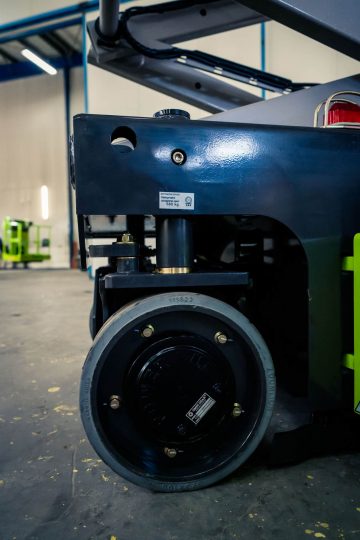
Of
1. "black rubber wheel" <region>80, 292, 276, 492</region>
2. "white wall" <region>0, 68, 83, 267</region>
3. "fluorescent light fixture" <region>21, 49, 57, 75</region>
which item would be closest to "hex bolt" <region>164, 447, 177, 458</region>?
"black rubber wheel" <region>80, 292, 276, 492</region>

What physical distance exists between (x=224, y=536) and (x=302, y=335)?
0.58 m

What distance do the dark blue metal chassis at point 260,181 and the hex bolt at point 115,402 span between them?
37 centimetres

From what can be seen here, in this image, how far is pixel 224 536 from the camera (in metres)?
0.61

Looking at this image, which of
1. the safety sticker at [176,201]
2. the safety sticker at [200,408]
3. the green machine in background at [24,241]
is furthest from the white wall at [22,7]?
the safety sticker at [200,408]

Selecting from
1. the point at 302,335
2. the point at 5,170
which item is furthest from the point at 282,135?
the point at 5,170

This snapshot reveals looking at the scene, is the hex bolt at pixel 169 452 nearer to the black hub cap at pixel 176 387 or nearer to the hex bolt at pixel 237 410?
the black hub cap at pixel 176 387

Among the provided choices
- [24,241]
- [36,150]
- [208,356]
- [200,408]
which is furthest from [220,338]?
[36,150]

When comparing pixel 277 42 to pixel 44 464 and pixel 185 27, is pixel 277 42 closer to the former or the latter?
pixel 185 27

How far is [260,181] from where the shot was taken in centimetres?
76

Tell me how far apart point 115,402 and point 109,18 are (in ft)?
4.76

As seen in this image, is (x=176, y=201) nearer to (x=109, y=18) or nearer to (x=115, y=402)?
(x=115, y=402)

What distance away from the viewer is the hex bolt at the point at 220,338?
2.44 ft

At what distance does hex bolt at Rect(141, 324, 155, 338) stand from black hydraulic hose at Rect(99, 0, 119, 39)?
1.21 meters

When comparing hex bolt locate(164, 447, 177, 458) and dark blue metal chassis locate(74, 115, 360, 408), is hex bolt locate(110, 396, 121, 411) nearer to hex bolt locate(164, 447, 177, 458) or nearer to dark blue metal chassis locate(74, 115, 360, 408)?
hex bolt locate(164, 447, 177, 458)
